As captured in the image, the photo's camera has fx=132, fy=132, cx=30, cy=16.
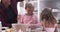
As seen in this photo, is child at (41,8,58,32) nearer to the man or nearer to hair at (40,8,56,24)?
hair at (40,8,56,24)

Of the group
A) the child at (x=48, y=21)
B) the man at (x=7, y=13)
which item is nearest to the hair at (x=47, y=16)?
the child at (x=48, y=21)

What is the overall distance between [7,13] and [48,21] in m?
0.26

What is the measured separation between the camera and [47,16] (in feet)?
2.68

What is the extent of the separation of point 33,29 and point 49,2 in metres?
0.19

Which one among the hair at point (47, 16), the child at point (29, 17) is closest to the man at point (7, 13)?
the child at point (29, 17)

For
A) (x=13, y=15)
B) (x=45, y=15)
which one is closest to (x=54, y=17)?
(x=45, y=15)

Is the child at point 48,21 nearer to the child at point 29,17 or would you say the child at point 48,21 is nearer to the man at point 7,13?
the child at point 29,17

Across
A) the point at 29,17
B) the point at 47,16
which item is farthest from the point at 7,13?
the point at 47,16

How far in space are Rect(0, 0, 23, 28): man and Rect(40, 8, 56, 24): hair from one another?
Answer: 6.8 inches

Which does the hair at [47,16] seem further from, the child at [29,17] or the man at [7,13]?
the man at [7,13]

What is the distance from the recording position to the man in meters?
0.81

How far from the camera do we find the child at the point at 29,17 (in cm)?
81

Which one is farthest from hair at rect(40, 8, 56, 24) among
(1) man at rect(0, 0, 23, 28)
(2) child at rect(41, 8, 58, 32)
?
(1) man at rect(0, 0, 23, 28)

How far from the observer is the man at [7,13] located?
0.81 metres
